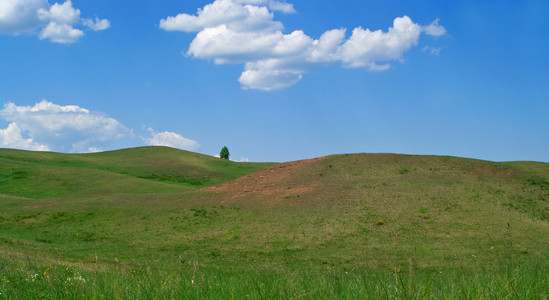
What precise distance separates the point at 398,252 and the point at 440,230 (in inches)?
191

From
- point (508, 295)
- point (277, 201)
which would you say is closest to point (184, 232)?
point (277, 201)

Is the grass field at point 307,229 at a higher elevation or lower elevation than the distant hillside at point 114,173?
lower

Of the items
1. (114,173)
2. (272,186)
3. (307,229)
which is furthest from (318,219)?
(114,173)

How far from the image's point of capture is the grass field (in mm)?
5746

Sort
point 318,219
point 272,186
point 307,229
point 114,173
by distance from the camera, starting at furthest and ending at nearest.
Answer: point 114,173 → point 272,186 → point 318,219 → point 307,229

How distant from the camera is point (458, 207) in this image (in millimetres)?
26312

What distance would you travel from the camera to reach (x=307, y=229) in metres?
24.3

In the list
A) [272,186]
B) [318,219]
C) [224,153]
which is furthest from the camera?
[224,153]

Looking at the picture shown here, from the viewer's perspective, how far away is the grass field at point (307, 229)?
226 inches

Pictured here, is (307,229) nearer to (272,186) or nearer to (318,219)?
(318,219)

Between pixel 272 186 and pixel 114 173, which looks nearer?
pixel 272 186

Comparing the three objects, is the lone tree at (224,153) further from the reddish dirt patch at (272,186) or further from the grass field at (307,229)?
the reddish dirt patch at (272,186)

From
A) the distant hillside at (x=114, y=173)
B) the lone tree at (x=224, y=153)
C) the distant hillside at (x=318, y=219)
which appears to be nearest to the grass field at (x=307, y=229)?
the distant hillside at (x=318, y=219)

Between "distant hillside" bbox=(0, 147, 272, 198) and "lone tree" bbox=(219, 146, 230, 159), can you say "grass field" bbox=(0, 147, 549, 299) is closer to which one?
"distant hillside" bbox=(0, 147, 272, 198)
